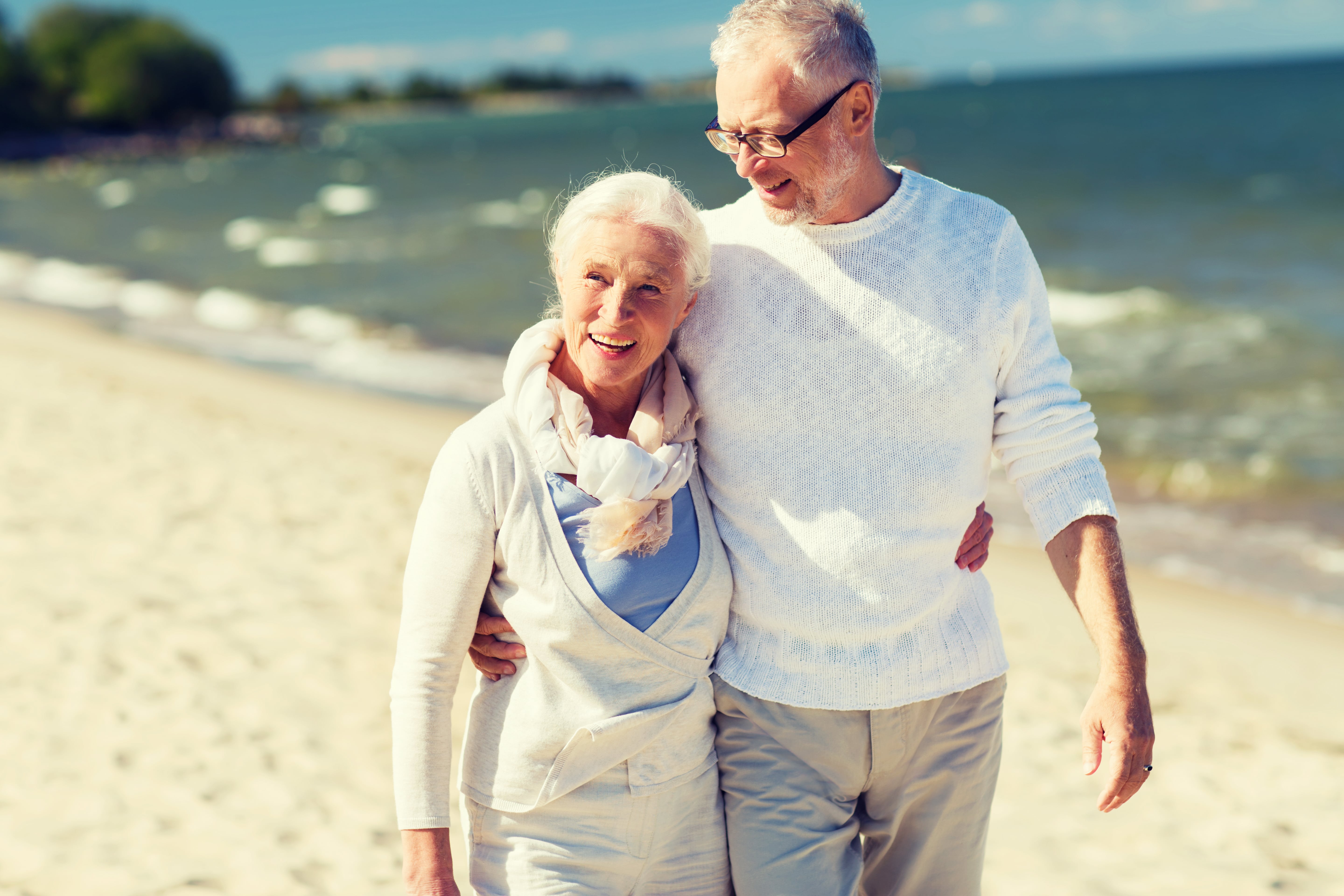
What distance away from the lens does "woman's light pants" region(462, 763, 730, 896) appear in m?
2.01

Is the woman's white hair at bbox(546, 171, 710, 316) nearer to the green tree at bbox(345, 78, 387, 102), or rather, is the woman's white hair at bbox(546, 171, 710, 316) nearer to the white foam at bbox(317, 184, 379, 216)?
the white foam at bbox(317, 184, 379, 216)

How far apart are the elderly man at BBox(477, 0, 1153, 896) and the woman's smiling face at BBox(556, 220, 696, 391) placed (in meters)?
0.24

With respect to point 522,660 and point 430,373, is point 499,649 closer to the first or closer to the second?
point 522,660

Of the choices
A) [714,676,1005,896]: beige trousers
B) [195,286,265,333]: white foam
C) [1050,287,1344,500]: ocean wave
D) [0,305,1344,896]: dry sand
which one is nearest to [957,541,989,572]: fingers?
[714,676,1005,896]: beige trousers

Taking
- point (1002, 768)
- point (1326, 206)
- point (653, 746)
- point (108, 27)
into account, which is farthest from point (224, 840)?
point (108, 27)

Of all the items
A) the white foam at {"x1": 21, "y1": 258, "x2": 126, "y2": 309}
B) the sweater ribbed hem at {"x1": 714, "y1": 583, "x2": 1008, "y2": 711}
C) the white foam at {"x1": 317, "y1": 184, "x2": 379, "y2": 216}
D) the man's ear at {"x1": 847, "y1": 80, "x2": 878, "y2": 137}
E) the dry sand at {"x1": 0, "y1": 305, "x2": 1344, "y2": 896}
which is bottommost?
the dry sand at {"x1": 0, "y1": 305, "x2": 1344, "y2": 896}

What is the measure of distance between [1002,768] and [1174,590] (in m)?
2.56

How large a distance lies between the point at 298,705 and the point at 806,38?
374 centimetres

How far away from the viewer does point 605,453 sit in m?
1.91

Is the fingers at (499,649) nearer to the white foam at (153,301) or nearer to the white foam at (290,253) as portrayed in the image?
the white foam at (153,301)

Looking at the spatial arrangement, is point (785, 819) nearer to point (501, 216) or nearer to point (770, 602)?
point (770, 602)

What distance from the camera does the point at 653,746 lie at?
204cm

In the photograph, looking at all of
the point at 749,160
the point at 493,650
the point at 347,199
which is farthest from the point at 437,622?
the point at 347,199

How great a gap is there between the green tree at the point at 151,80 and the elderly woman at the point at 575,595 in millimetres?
102889
